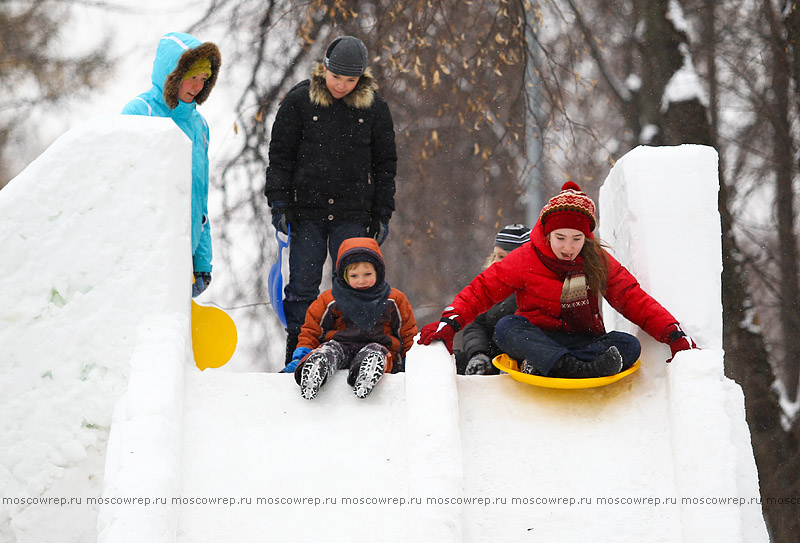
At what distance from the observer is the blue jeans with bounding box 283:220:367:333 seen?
461 cm

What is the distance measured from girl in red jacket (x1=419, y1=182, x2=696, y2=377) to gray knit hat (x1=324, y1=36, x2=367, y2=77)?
1.33 metres

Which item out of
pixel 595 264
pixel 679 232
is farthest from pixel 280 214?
pixel 679 232

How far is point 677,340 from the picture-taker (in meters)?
3.61

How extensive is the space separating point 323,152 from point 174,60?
865 millimetres

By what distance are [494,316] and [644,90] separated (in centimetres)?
390

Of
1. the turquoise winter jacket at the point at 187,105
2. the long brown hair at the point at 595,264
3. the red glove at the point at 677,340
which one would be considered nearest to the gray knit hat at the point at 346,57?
the turquoise winter jacket at the point at 187,105

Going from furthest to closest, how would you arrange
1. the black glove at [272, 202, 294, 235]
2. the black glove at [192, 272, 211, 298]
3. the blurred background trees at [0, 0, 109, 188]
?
the blurred background trees at [0, 0, 109, 188]
the black glove at [272, 202, 294, 235]
the black glove at [192, 272, 211, 298]

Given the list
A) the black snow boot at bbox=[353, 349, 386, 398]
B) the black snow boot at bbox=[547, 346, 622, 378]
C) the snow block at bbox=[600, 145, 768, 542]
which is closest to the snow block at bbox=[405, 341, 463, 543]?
the black snow boot at bbox=[353, 349, 386, 398]

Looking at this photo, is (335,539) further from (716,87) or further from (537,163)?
(716,87)

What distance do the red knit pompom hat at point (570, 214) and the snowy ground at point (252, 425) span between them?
1.42 ft

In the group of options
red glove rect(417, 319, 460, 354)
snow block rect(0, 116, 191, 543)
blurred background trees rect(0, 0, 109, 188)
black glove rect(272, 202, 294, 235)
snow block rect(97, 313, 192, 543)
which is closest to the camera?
snow block rect(97, 313, 192, 543)

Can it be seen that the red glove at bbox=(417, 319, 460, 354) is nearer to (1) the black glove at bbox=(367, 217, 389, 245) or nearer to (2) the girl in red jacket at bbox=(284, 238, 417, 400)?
(2) the girl in red jacket at bbox=(284, 238, 417, 400)

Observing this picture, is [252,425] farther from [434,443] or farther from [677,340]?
[677,340]

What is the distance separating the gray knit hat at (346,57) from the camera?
4551 millimetres
